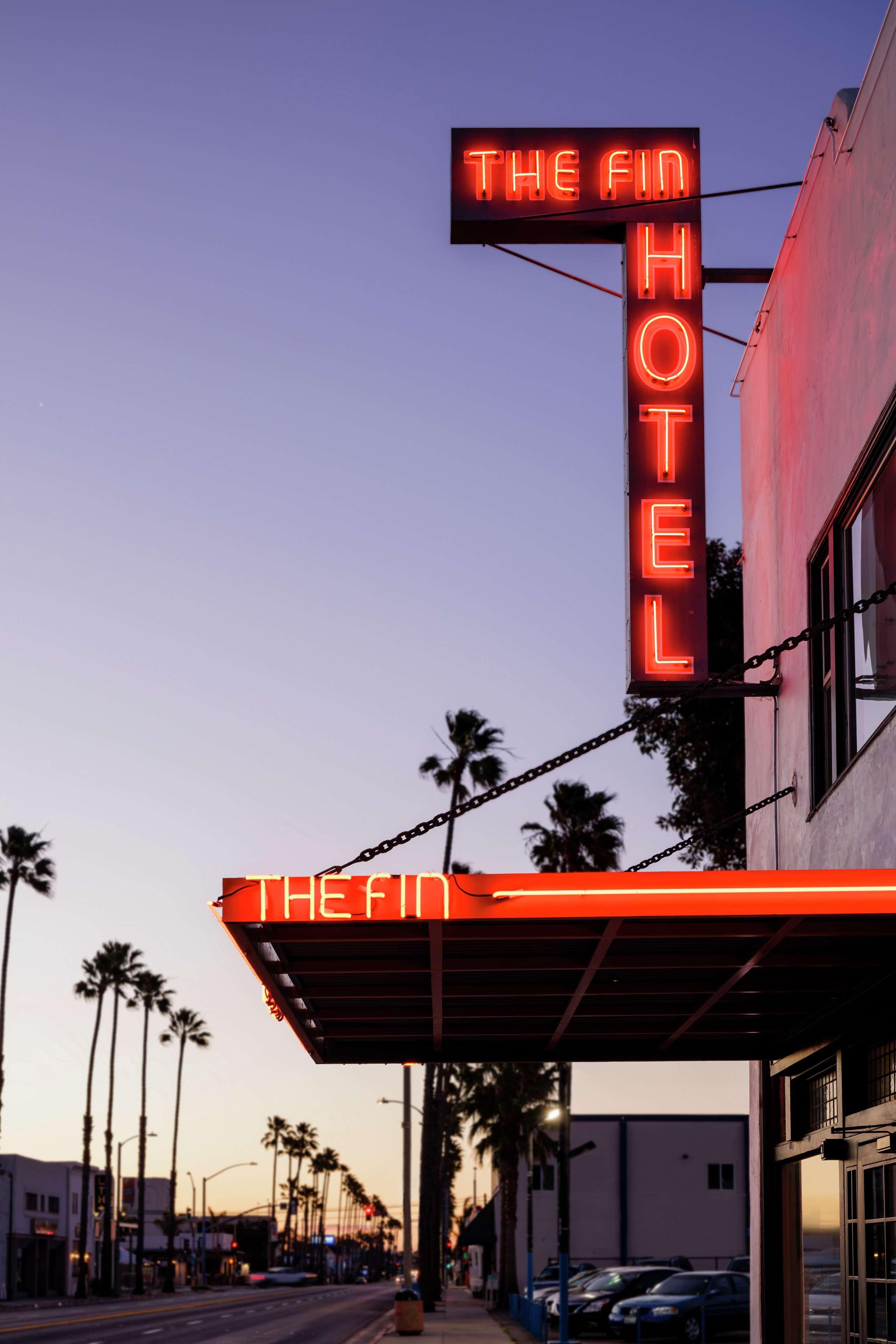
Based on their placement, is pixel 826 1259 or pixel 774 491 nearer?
pixel 826 1259

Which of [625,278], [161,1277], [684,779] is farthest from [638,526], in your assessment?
[161,1277]

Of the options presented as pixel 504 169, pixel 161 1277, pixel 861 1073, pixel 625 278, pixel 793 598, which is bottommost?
pixel 161 1277

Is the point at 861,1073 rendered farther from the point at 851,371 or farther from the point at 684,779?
the point at 684,779

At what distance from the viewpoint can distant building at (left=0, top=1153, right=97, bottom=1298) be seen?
257 feet

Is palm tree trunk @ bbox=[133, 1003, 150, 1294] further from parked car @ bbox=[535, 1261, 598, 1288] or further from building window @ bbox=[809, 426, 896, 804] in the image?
building window @ bbox=[809, 426, 896, 804]

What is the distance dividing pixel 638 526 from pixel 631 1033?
14.1 feet

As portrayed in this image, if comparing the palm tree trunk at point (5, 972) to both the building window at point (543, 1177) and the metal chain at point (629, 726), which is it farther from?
the metal chain at point (629, 726)

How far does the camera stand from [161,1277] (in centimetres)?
14225

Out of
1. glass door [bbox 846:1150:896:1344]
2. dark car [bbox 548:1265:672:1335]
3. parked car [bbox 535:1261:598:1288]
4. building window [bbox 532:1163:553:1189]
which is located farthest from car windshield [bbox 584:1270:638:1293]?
glass door [bbox 846:1150:896:1344]

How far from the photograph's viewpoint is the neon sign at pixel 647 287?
12.8 meters

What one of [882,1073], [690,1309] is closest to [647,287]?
[882,1073]

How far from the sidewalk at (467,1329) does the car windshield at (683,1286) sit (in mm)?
3018

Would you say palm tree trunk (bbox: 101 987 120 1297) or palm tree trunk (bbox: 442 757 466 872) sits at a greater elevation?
palm tree trunk (bbox: 442 757 466 872)

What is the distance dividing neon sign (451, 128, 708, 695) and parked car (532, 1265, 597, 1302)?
28693 millimetres
